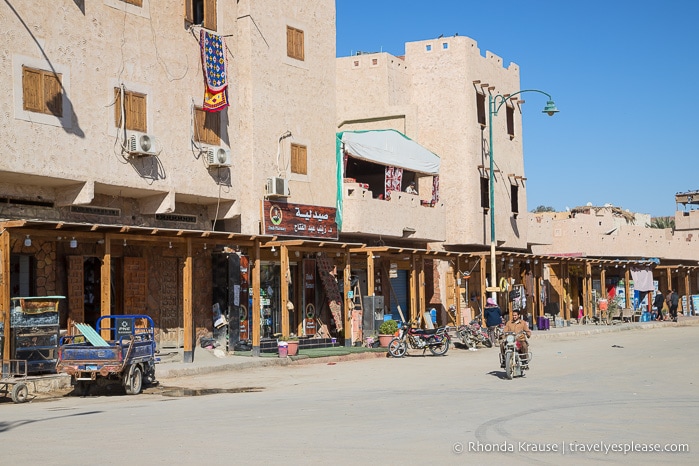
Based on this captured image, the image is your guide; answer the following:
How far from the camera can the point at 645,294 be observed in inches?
2283

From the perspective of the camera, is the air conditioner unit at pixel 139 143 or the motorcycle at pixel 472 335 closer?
the air conditioner unit at pixel 139 143

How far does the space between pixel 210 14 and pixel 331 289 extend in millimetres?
10519

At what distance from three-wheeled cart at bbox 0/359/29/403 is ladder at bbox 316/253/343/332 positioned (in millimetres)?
14486

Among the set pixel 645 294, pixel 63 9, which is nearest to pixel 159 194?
pixel 63 9

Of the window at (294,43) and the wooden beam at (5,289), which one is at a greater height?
the window at (294,43)

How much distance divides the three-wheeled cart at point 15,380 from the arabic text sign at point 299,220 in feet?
35.8

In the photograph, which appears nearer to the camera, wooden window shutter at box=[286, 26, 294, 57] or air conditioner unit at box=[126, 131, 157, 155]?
air conditioner unit at box=[126, 131, 157, 155]

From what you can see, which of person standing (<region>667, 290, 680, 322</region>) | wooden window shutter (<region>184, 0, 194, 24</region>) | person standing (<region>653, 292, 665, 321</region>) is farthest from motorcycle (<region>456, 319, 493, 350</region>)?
person standing (<region>667, 290, 680, 322</region>)

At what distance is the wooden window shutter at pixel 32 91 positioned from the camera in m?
20.9

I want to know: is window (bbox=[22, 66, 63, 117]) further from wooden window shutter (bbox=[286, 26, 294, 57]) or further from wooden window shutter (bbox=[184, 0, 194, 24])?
wooden window shutter (bbox=[286, 26, 294, 57])

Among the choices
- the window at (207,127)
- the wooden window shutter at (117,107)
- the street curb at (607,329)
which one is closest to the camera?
the wooden window shutter at (117,107)

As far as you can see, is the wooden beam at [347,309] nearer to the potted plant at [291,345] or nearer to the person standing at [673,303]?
the potted plant at [291,345]

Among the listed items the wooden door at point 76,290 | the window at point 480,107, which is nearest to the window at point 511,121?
the window at point 480,107

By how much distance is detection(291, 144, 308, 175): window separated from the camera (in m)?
30.4
